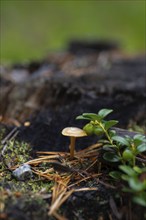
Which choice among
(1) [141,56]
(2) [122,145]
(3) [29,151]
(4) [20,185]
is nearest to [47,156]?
(3) [29,151]

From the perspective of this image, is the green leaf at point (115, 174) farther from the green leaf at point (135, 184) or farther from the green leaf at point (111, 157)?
the green leaf at point (135, 184)

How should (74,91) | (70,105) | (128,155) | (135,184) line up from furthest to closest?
(74,91) < (70,105) < (128,155) < (135,184)

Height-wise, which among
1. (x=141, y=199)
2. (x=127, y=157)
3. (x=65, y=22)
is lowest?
(x=141, y=199)

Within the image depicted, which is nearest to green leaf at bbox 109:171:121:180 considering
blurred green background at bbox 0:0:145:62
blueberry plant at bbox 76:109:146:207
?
blueberry plant at bbox 76:109:146:207

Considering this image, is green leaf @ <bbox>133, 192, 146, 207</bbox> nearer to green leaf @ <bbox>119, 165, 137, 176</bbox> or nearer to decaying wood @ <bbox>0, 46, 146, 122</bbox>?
green leaf @ <bbox>119, 165, 137, 176</bbox>

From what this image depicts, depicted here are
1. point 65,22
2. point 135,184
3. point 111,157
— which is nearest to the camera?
point 135,184

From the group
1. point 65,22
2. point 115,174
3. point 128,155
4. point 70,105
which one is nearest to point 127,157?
point 128,155

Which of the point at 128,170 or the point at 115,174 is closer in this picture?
the point at 128,170

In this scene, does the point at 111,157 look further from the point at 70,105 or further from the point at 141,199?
the point at 70,105
